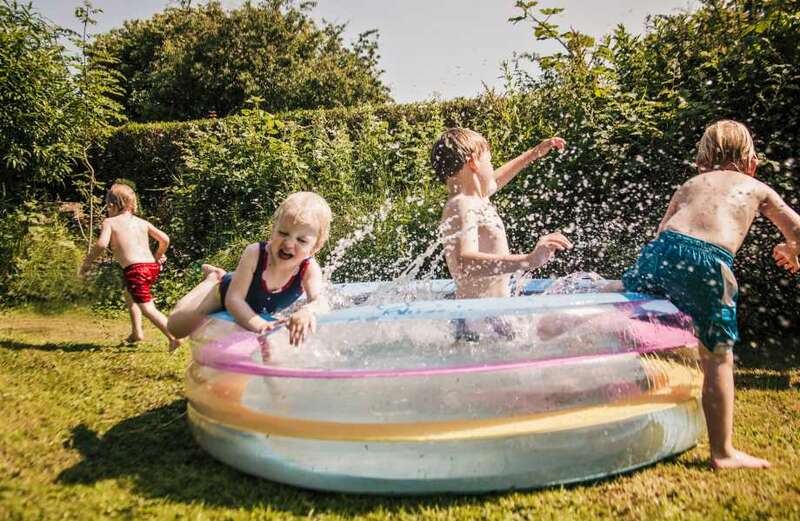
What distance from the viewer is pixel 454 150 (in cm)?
303

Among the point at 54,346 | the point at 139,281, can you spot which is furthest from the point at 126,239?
the point at 54,346

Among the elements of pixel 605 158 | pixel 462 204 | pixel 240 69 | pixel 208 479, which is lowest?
pixel 208 479

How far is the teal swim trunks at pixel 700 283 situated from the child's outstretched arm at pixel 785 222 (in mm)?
260

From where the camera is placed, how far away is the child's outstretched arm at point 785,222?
2.44 meters

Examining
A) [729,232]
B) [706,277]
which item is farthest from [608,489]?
[729,232]

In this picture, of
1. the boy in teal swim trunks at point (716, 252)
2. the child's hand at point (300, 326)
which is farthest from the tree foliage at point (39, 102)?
the boy in teal swim trunks at point (716, 252)

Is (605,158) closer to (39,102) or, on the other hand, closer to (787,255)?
(787,255)

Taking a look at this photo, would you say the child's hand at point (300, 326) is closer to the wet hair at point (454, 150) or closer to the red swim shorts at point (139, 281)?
the wet hair at point (454, 150)

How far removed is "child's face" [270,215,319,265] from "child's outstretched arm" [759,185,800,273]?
187 cm

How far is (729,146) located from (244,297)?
2171mm

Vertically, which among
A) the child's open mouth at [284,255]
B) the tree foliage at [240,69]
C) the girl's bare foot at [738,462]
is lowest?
the girl's bare foot at [738,462]

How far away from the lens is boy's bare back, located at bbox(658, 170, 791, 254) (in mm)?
2451

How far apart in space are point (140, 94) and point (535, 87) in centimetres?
2255

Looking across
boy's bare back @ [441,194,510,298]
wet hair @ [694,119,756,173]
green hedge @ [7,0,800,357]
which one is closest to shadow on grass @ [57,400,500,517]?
boy's bare back @ [441,194,510,298]
